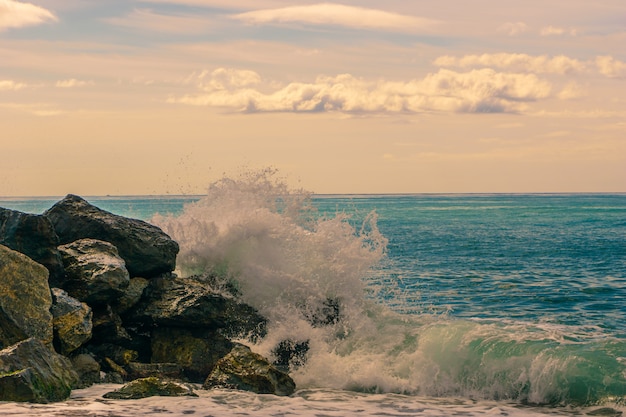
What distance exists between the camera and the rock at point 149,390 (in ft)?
33.1

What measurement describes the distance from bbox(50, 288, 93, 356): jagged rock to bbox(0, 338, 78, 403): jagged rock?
83 centimetres

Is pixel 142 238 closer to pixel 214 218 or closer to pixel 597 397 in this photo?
pixel 214 218

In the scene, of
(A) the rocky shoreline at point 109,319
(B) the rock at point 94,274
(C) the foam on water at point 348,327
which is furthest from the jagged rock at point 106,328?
(C) the foam on water at point 348,327

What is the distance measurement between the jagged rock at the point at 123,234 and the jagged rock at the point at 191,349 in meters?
1.45

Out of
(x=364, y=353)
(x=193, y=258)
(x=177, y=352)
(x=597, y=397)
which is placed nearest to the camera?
(x=597, y=397)

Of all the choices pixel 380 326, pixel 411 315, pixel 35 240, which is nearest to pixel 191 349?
pixel 35 240

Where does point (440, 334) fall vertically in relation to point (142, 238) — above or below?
below

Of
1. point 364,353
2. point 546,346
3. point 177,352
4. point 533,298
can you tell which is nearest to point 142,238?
point 177,352

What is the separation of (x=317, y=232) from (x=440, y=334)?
171 inches

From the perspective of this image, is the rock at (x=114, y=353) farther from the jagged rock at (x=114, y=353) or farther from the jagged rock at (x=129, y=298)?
the jagged rock at (x=129, y=298)

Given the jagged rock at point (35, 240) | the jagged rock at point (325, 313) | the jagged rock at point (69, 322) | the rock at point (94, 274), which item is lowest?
the jagged rock at point (325, 313)

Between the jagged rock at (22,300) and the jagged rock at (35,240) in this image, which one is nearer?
the jagged rock at (22,300)

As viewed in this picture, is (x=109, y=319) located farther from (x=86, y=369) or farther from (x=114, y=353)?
Result: (x=86, y=369)

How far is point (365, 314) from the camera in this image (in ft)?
48.6
